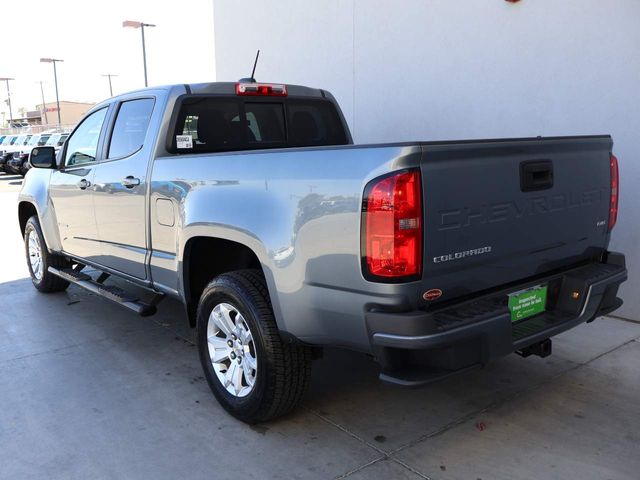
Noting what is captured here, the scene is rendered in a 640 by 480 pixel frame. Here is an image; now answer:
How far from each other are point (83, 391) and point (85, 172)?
75.5 inches

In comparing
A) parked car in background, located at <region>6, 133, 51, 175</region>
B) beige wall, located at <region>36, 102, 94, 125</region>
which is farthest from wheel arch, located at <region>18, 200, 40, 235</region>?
beige wall, located at <region>36, 102, 94, 125</region>

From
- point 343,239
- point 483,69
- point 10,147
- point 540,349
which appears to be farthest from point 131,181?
point 10,147

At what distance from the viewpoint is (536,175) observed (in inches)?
116

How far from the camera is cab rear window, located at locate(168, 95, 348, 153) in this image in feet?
13.7

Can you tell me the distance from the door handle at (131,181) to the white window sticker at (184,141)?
392 mm

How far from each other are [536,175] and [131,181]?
108 inches

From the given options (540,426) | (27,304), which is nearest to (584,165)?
(540,426)

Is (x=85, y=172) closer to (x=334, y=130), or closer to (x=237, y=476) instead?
(x=334, y=130)

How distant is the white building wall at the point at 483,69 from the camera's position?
4.90 m

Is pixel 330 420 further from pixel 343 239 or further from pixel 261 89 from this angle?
pixel 261 89

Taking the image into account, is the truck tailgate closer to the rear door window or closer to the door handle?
the door handle

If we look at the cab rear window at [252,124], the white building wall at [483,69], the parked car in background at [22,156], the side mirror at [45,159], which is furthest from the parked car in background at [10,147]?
the cab rear window at [252,124]

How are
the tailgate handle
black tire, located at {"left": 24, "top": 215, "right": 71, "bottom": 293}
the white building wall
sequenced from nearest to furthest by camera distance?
the tailgate handle, the white building wall, black tire, located at {"left": 24, "top": 215, "right": 71, "bottom": 293}

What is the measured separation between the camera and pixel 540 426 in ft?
11.0
